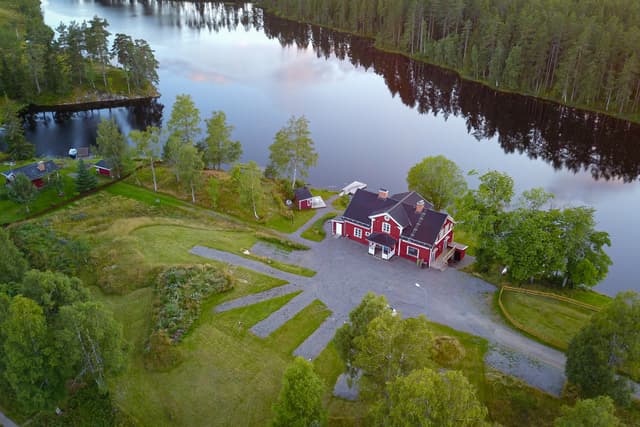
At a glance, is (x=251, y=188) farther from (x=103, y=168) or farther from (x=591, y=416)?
(x=591, y=416)

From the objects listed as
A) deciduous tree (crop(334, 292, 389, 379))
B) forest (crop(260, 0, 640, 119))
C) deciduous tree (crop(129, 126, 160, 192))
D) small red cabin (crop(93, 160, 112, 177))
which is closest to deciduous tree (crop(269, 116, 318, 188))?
deciduous tree (crop(129, 126, 160, 192))

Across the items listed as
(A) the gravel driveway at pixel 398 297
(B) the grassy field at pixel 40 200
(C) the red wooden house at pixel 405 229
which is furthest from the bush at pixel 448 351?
(B) the grassy field at pixel 40 200

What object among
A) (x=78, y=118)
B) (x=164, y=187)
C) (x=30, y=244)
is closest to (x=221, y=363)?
(x=30, y=244)

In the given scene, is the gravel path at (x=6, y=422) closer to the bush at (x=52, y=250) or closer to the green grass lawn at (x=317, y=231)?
the bush at (x=52, y=250)

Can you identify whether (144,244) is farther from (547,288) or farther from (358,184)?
(547,288)

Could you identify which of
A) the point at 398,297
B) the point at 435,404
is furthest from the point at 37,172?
the point at 435,404

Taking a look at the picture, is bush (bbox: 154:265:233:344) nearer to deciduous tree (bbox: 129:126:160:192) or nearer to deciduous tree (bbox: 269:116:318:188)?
deciduous tree (bbox: 269:116:318:188)
